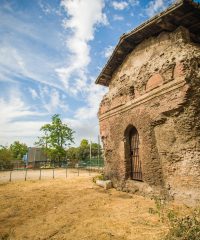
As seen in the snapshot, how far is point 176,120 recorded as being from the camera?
7.25 meters

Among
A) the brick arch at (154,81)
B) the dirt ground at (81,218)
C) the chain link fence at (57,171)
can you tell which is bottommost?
the chain link fence at (57,171)

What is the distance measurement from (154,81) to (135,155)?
3749 mm

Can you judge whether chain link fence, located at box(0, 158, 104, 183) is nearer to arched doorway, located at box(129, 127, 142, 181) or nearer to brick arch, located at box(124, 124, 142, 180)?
brick arch, located at box(124, 124, 142, 180)

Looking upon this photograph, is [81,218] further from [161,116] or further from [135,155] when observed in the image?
[161,116]

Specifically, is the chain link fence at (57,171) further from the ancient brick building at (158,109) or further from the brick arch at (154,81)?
the brick arch at (154,81)

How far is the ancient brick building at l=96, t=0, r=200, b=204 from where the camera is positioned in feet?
22.6

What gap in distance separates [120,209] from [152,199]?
164cm

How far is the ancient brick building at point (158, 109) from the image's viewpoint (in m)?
6.89

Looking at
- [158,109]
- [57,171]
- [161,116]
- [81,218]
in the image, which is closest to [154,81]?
[158,109]

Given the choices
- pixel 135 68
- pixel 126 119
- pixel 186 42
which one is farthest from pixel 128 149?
pixel 186 42

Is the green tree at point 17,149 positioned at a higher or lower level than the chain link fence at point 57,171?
higher

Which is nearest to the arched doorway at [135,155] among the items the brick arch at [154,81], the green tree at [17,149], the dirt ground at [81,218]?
the dirt ground at [81,218]

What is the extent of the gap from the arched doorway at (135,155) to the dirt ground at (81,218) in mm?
1178

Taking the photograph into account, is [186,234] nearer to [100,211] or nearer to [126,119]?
[100,211]
